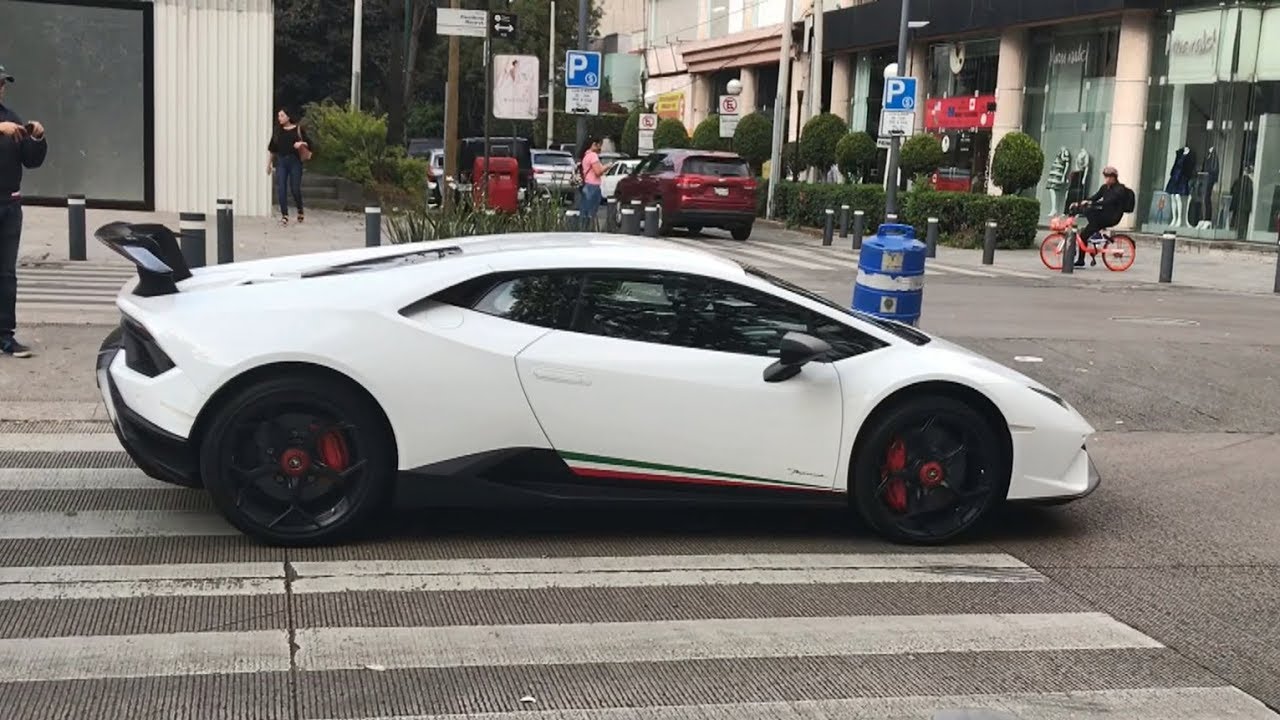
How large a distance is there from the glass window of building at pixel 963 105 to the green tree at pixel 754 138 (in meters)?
4.94

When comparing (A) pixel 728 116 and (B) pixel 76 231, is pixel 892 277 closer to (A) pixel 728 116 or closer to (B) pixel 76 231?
(B) pixel 76 231

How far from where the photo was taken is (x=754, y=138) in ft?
125

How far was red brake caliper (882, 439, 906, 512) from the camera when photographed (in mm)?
5789

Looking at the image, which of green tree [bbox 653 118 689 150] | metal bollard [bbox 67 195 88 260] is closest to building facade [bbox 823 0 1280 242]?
green tree [bbox 653 118 689 150]

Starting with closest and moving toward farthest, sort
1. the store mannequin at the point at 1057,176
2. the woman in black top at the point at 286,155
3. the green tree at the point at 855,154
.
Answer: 1. the woman in black top at the point at 286,155
2. the green tree at the point at 855,154
3. the store mannequin at the point at 1057,176

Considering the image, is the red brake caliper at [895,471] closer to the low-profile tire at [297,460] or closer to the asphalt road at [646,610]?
the asphalt road at [646,610]

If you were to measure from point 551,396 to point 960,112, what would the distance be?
3348 cm

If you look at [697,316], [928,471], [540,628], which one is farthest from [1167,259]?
[540,628]

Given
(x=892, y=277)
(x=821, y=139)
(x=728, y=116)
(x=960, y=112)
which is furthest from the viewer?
(x=960, y=112)

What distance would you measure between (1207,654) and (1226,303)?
44.9 ft

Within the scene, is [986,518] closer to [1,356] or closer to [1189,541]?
[1189,541]

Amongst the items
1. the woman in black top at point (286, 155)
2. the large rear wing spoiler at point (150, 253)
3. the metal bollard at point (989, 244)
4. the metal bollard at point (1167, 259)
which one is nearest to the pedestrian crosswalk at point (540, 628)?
the large rear wing spoiler at point (150, 253)

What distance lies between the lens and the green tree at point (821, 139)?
34031 millimetres

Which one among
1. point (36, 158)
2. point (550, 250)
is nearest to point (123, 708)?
point (550, 250)
